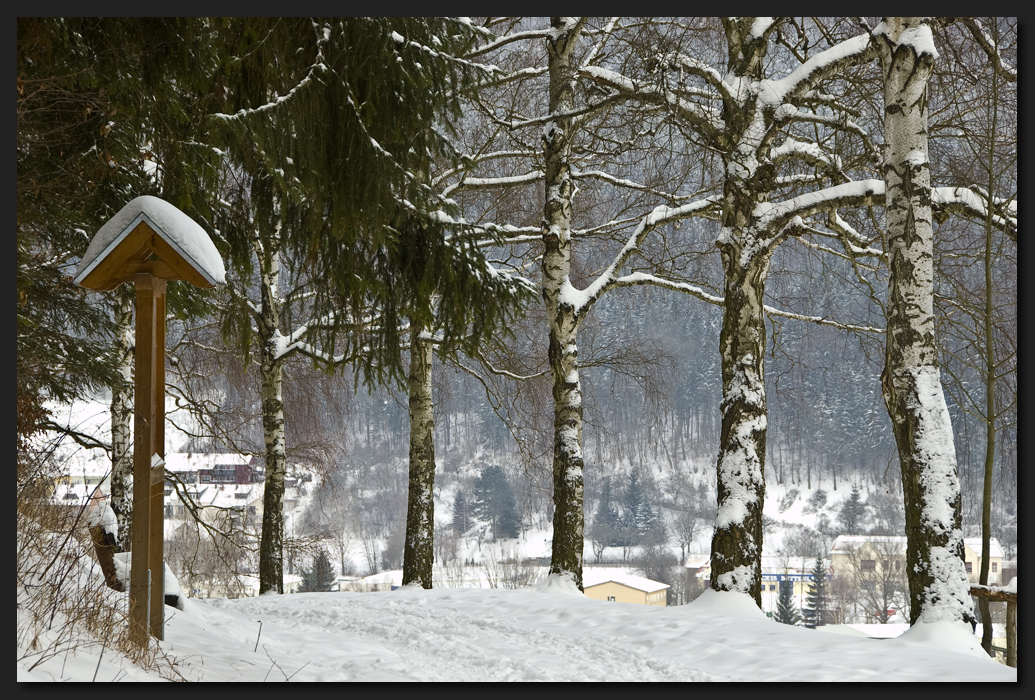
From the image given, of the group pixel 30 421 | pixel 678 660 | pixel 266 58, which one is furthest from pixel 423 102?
pixel 678 660

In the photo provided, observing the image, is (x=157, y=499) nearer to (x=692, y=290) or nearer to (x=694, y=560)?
(x=692, y=290)

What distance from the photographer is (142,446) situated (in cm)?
383

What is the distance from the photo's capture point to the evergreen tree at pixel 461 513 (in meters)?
21.9

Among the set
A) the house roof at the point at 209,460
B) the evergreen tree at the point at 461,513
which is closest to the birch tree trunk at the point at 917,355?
the house roof at the point at 209,460

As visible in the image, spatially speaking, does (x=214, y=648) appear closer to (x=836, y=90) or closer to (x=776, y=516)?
(x=836, y=90)

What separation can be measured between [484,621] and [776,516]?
61.1ft

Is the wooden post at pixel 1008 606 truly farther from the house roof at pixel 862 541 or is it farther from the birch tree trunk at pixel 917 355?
the house roof at pixel 862 541

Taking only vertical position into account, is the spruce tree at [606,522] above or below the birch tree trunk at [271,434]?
below

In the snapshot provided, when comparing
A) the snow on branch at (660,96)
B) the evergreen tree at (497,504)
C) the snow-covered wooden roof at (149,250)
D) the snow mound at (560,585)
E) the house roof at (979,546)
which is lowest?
the evergreen tree at (497,504)

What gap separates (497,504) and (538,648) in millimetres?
16706

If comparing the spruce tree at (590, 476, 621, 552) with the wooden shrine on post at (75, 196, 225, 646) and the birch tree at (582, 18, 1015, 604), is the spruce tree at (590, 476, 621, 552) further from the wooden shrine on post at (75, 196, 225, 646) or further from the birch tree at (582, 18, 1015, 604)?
the wooden shrine on post at (75, 196, 225, 646)

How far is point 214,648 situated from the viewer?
409cm

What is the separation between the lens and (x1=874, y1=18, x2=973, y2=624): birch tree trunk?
439cm

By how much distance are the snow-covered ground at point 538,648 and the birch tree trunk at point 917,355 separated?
283 millimetres
